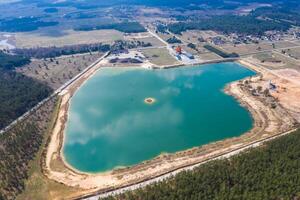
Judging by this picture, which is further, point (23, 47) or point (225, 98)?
point (23, 47)

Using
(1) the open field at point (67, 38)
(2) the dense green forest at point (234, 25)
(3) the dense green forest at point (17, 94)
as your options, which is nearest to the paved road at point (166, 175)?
(3) the dense green forest at point (17, 94)

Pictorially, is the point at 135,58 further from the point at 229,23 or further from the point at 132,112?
the point at 229,23

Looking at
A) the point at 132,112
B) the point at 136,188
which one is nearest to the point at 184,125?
the point at 132,112

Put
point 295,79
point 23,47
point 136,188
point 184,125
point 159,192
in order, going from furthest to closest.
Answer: point 23,47, point 295,79, point 184,125, point 136,188, point 159,192

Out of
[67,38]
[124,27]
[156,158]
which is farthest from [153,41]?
[156,158]

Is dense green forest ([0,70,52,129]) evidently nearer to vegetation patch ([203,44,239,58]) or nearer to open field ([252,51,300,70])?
vegetation patch ([203,44,239,58])

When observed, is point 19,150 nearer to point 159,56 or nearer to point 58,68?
point 58,68
